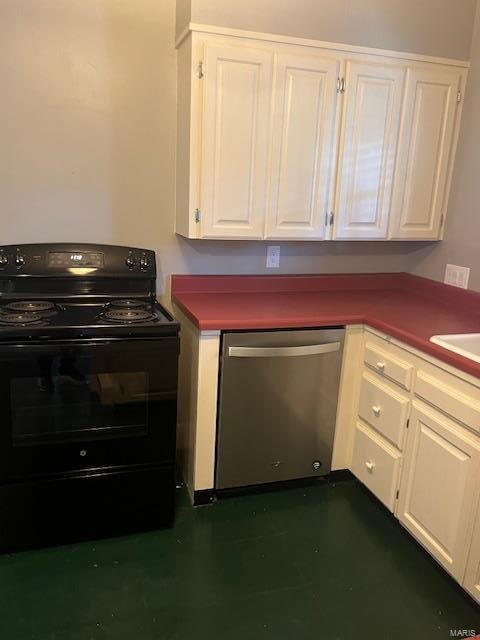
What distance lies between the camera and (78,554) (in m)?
2.08

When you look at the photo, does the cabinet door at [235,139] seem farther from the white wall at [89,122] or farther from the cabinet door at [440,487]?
the cabinet door at [440,487]

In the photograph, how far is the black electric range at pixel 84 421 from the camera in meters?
1.97

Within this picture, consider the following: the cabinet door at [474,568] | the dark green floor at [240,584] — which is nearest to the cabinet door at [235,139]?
the dark green floor at [240,584]

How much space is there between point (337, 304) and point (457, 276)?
0.66m

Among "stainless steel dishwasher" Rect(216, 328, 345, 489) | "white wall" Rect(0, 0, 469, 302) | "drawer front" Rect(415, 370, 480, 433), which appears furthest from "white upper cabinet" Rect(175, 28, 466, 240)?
"drawer front" Rect(415, 370, 480, 433)

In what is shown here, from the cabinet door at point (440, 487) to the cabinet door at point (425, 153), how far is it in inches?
43.8

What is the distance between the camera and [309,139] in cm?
246

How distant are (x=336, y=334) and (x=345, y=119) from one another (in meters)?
1.02

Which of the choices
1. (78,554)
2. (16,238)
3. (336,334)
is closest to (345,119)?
(336,334)

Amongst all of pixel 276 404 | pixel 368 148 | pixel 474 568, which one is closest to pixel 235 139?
pixel 368 148

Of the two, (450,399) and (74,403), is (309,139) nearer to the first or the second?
(450,399)

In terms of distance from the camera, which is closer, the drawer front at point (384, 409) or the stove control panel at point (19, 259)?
the drawer front at point (384, 409)

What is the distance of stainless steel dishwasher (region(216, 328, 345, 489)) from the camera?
230 cm

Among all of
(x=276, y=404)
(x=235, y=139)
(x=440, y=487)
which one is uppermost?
(x=235, y=139)
